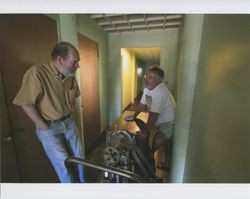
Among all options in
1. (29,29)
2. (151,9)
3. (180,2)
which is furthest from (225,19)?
(29,29)

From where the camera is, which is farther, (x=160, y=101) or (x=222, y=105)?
(x=160, y=101)

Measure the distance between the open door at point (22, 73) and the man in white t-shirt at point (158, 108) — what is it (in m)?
0.65

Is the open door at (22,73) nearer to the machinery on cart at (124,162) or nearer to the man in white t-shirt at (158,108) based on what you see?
the machinery on cart at (124,162)

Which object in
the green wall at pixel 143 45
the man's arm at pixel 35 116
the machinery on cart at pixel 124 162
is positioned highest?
the green wall at pixel 143 45

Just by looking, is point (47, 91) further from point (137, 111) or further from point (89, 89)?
point (137, 111)

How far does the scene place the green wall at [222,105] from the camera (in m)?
0.46

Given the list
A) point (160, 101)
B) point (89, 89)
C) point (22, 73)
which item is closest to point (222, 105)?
point (160, 101)

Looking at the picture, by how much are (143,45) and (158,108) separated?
50 cm

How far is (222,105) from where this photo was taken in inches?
22.2

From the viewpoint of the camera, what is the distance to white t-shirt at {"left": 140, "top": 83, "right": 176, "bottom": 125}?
0.92 meters

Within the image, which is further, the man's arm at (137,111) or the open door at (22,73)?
the man's arm at (137,111)

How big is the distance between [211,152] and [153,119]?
41 centimetres

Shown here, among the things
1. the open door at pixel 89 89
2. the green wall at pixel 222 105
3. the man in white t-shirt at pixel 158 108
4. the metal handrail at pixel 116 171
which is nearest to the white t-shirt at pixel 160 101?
the man in white t-shirt at pixel 158 108

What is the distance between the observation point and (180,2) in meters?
0.54
